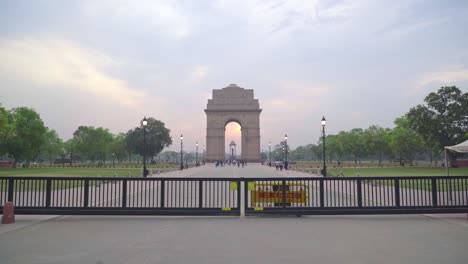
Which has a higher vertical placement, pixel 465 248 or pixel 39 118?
pixel 39 118

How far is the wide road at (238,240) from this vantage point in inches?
232

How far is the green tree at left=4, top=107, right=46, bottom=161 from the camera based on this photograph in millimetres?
59375

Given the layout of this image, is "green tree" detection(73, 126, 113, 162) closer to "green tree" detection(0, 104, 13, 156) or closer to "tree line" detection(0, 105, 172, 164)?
"tree line" detection(0, 105, 172, 164)

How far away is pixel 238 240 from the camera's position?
703 cm

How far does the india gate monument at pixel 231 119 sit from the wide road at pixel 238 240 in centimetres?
9084

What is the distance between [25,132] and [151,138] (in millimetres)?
41287

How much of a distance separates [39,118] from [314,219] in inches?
2684

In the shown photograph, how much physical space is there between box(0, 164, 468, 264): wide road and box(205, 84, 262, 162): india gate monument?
90.8 m

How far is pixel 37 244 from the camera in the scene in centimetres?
677

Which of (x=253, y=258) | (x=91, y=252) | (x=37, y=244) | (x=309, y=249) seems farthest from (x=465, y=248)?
(x=37, y=244)

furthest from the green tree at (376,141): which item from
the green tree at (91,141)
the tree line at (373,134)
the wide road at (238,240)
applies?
the wide road at (238,240)

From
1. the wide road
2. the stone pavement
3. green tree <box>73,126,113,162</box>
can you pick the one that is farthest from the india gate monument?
the stone pavement

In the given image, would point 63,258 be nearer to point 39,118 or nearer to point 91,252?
point 91,252

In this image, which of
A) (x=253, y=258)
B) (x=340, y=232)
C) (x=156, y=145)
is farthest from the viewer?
(x=156, y=145)
